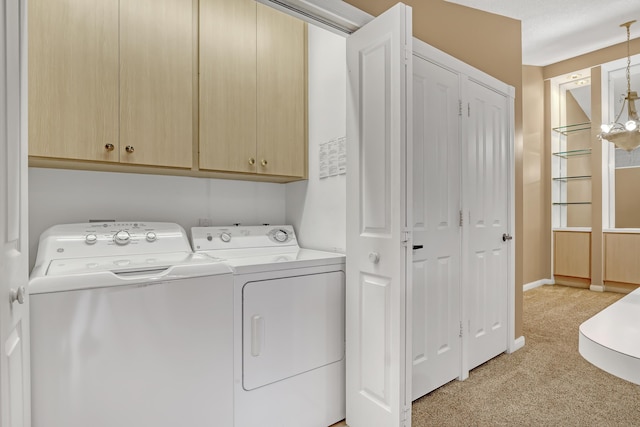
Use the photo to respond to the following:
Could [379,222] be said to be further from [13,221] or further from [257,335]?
[13,221]

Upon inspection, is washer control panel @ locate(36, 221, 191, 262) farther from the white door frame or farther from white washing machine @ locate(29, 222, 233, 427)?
the white door frame

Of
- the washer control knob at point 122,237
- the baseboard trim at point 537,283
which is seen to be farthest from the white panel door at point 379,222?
the baseboard trim at point 537,283

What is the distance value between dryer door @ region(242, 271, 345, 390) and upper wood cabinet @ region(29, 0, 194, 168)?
35.8 inches

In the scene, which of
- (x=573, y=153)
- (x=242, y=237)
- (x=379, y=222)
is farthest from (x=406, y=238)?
(x=573, y=153)

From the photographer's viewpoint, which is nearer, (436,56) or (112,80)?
(112,80)

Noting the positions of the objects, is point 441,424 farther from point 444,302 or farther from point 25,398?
point 25,398

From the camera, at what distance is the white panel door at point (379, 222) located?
61.6 inches

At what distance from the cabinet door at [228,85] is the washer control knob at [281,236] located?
51 cm

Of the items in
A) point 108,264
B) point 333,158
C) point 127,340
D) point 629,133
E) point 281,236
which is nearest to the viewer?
point 127,340

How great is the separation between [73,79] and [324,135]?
1.37m

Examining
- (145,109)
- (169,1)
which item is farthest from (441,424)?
(169,1)

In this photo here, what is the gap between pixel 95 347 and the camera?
1.29 m

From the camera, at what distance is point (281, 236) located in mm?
2449

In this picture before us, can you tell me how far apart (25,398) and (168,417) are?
1.70ft
